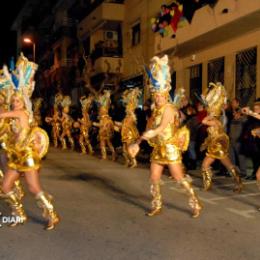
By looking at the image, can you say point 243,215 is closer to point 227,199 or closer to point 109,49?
point 227,199

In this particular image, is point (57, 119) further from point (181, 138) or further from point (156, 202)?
point (181, 138)

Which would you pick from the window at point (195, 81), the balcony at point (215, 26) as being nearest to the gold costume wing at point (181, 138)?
the balcony at point (215, 26)

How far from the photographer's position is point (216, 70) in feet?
53.1

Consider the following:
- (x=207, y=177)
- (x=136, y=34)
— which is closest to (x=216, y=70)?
(x=207, y=177)

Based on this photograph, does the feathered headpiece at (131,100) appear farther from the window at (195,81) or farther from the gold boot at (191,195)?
the gold boot at (191,195)

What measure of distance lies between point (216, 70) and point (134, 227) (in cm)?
1110

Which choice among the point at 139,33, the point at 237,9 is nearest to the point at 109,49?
the point at 139,33

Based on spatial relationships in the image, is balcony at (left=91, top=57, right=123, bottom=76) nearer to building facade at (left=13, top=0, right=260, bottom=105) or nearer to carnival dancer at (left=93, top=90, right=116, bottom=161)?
building facade at (left=13, top=0, right=260, bottom=105)

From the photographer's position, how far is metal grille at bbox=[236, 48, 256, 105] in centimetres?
1423

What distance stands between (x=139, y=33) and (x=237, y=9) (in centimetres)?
1097

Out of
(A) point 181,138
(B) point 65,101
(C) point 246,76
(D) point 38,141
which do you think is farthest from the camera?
(B) point 65,101

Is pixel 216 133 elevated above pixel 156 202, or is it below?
above

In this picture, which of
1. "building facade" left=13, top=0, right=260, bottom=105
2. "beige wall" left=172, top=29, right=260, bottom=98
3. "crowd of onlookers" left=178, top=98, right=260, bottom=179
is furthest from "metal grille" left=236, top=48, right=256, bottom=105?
"crowd of onlookers" left=178, top=98, right=260, bottom=179

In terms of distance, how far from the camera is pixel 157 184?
6.57 metres
